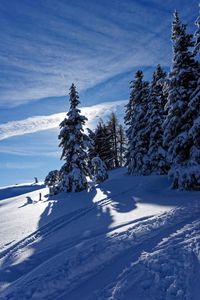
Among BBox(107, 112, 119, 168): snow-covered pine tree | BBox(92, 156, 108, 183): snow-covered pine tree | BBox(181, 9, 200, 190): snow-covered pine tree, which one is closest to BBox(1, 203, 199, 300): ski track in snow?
BBox(181, 9, 200, 190): snow-covered pine tree

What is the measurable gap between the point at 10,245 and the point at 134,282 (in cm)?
692

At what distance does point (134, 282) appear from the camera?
7.02m

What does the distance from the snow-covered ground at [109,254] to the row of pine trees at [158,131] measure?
11.4 ft

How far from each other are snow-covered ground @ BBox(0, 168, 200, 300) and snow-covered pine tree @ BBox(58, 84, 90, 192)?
438 inches

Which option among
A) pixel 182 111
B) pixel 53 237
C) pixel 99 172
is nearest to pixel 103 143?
pixel 99 172

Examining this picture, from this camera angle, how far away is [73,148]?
28375mm

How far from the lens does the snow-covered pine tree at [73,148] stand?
2752 cm

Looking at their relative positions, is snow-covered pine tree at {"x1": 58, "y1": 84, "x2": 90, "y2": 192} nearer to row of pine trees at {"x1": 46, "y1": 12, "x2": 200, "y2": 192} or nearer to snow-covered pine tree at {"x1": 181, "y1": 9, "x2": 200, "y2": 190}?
row of pine trees at {"x1": 46, "y1": 12, "x2": 200, "y2": 192}

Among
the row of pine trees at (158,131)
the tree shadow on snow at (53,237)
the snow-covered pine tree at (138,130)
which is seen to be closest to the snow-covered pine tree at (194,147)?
the row of pine trees at (158,131)

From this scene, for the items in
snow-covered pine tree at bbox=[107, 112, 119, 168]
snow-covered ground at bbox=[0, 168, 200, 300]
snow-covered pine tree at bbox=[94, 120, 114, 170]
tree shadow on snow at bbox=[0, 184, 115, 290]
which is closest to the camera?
snow-covered ground at bbox=[0, 168, 200, 300]

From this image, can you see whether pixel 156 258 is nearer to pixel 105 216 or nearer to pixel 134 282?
pixel 134 282

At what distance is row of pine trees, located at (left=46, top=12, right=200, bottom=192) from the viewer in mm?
18328

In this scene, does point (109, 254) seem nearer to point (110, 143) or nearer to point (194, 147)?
point (194, 147)

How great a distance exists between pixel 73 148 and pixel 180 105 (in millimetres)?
12036
